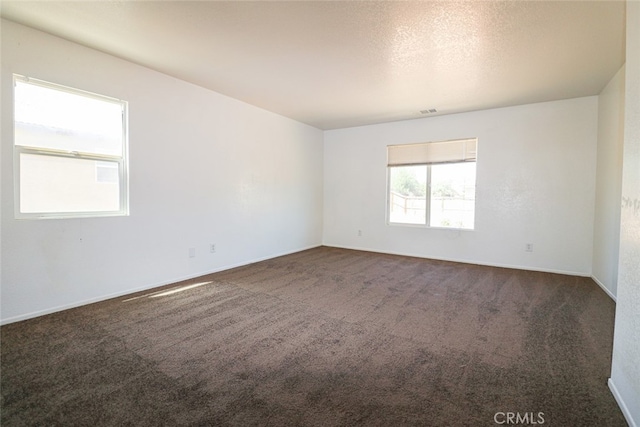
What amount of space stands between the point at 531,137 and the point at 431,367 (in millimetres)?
4355

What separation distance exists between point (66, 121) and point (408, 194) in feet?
17.3

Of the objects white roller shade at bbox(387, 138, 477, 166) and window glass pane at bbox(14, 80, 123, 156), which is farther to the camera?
white roller shade at bbox(387, 138, 477, 166)

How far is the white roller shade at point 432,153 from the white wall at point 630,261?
3.45 metres

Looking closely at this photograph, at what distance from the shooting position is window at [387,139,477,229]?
514 cm

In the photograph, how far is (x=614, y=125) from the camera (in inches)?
140

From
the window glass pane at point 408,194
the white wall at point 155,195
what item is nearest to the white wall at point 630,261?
the window glass pane at point 408,194

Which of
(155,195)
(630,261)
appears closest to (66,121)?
(155,195)

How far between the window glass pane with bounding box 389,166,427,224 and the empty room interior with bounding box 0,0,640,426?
0.13 m

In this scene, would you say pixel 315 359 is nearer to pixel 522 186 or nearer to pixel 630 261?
pixel 630 261

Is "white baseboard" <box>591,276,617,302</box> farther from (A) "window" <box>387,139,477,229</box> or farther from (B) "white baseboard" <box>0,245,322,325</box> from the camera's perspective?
(B) "white baseboard" <box>0,245,322,325</box>

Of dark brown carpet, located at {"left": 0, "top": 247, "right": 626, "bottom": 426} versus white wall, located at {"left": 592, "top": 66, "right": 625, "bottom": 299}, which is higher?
white wall, located at {"left": 592, "top": 66, "right": 625, "bottom": 299}

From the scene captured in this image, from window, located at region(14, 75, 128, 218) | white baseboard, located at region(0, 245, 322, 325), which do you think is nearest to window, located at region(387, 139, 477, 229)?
white baseboard, located at region(0, 245, 322, 325)

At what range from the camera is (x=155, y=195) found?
3.60 m

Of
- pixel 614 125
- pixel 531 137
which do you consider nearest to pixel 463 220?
pixel 531 137
